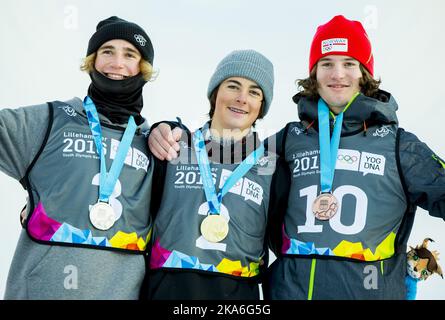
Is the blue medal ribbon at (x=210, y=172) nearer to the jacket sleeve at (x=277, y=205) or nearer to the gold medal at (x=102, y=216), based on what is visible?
the jacket sleeve at (x=277, y=205)

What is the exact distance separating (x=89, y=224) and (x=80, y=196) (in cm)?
16

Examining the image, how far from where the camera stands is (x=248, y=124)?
344cm

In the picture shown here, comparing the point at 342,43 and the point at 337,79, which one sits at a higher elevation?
the point at 342,43

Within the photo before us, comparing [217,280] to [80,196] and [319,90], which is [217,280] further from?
[319,90]

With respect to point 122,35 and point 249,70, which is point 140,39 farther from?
point 249,70

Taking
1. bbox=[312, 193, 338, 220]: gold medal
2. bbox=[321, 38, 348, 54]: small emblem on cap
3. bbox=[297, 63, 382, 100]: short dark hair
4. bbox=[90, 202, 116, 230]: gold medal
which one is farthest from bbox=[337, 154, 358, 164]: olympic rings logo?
bbox=[90, 202, 116, 230]: gold medal

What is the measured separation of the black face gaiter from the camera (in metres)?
3.36

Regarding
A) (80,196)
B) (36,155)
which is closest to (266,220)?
(80,196)

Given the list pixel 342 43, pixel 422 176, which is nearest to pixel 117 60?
pixel 342 43

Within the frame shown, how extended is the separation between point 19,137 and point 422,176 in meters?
2.23

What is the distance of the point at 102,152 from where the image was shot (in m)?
3.11

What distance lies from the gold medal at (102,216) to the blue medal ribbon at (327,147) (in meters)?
1.18

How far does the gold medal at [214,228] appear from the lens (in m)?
3.01
